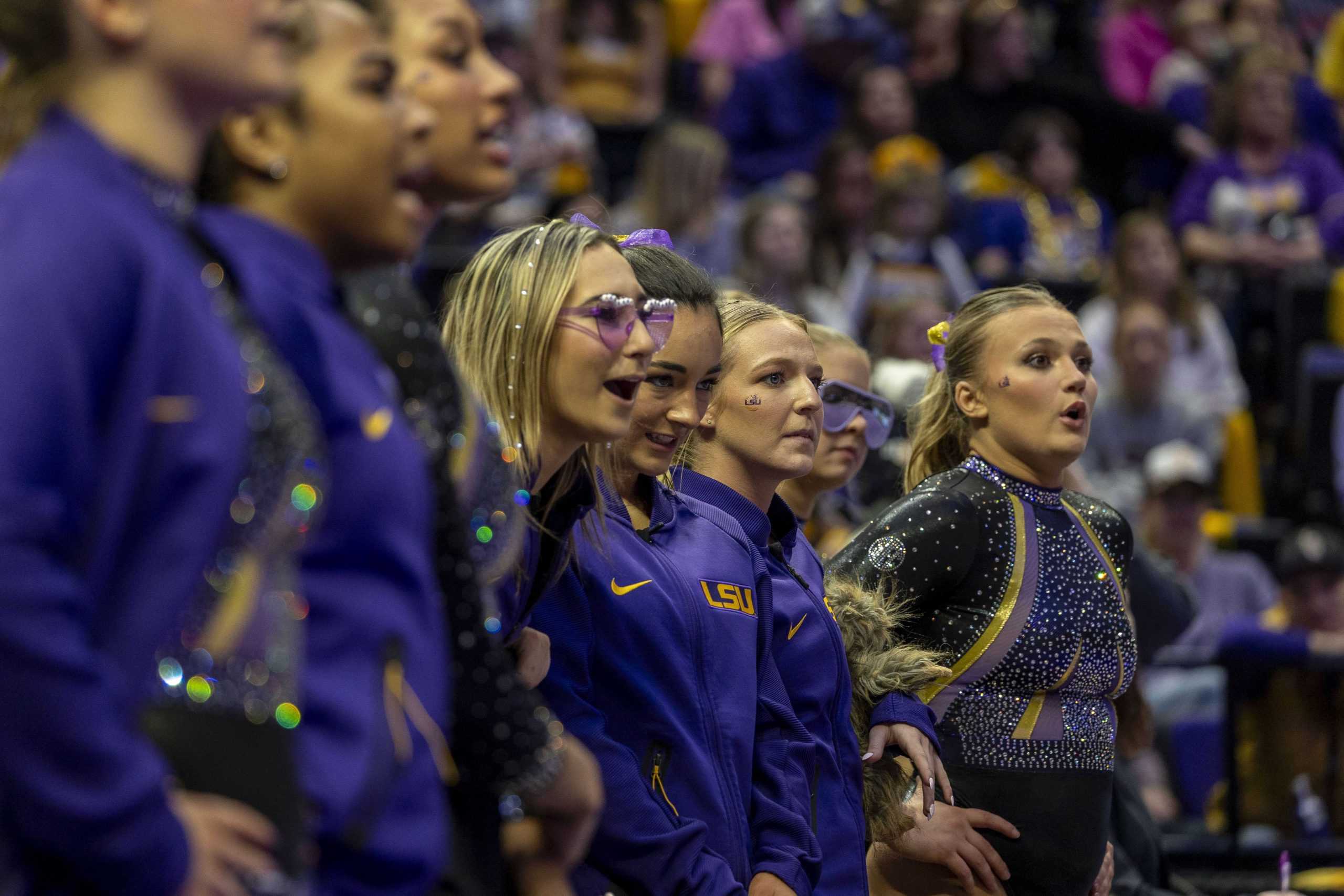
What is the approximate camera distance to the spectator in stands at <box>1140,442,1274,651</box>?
662 cm

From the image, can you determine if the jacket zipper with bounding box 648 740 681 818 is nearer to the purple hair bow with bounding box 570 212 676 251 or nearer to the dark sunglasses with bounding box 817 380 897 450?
the purple hair bow with bounding box 570 212 676 251

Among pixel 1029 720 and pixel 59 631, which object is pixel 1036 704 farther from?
pixel 59 631

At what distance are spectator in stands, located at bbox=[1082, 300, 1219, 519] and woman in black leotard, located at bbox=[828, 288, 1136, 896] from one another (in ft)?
14.3

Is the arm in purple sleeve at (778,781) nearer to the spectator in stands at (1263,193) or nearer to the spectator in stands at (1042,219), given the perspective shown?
the spectator in stands at (1042,219)

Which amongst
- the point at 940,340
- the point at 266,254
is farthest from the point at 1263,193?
the point at 266,254

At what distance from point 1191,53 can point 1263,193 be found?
241 centimetres

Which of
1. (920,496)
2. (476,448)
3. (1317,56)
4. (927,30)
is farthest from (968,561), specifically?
(1317,56)

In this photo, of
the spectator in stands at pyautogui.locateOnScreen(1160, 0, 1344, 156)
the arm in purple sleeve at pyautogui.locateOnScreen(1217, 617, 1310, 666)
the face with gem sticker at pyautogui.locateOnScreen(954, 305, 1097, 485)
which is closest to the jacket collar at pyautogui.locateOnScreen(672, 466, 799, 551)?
the face with gem sticker at pyautogui.locateOnScreen(954, 305, 1097, 485)

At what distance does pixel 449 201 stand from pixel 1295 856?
4.30 meters

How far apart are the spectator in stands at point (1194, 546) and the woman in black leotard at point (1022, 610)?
3.30 meters

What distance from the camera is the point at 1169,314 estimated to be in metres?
8.43

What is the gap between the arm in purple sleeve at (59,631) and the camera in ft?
4.17

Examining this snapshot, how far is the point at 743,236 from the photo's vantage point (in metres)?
7.93

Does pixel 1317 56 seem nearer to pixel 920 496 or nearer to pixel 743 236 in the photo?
pixel 743 236
